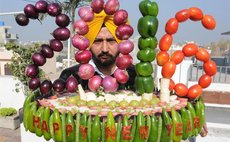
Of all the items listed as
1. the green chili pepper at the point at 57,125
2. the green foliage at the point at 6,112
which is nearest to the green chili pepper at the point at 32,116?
the green chili pepper at the point at 57,125

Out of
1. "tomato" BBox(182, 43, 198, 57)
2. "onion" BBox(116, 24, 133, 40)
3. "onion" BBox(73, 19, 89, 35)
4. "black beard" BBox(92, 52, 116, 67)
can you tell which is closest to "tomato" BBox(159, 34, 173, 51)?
"tomato" BBox(182, 43, 198, 57)

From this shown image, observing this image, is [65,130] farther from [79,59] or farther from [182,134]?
[182,134]

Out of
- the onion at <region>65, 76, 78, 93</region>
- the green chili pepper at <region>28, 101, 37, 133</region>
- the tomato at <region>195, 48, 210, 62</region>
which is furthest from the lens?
the onion at <region>65, 76, 78, 93</region>

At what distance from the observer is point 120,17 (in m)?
4.38

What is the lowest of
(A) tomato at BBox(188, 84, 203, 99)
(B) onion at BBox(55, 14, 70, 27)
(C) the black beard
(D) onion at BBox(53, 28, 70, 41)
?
(A) tomato at BBox(188, 84, 203, 99)

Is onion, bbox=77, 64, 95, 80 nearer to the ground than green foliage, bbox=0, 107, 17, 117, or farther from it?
farther from it

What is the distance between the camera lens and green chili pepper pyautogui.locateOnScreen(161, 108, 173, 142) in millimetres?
3618

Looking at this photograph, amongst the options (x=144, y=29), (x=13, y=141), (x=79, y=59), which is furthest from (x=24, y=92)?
(x=144, y=29)

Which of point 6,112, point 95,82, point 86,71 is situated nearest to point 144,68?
point 95,82

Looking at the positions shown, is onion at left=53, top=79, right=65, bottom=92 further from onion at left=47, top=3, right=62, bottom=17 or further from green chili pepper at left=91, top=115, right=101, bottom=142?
green chili pepper at left=91, top=115, right=101, bottom=142

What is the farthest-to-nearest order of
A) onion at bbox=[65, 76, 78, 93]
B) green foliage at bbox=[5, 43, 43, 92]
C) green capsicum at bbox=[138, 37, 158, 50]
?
green foliage at bbox=[5, 43, 43, 92], onion at bbox=[65, 76, 78, 93], green capsicum at bbox=[138, 37, 158, 50]

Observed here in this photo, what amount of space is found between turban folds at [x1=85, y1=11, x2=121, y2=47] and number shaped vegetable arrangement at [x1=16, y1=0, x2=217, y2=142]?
0.78 ft

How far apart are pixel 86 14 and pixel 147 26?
1.15 metres

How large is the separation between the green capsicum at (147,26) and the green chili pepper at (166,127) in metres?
1.25
